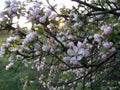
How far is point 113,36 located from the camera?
7.07 feet

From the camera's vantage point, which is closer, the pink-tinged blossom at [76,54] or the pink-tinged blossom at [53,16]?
the pink-tinged blossom at [76,54]

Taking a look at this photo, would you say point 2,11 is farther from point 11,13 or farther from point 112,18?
point 112,18

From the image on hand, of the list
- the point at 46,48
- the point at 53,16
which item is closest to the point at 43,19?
the point at 53,16

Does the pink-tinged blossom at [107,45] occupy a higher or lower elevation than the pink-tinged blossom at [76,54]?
higher

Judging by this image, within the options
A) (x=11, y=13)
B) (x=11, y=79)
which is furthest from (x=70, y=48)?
(x=11, y=79)

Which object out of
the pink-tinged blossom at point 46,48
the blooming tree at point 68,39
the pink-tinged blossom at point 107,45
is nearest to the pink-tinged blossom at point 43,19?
the blooming tree at point 68,39

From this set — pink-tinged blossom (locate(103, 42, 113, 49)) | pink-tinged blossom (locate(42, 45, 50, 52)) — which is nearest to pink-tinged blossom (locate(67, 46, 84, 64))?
pink-tinged blossom (locate(103, 42, 113, 49))

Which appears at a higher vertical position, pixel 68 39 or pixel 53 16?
pixel 53 16

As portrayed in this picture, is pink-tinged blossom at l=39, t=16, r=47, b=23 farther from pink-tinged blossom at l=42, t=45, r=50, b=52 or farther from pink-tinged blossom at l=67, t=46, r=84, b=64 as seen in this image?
pink-tinged blossom at l=67, t=46, r=84, b=64

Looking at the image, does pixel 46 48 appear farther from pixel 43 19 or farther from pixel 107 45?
pixel 107 45

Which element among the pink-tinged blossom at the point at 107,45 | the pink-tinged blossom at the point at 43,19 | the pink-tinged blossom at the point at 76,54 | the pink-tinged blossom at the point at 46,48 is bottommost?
the pink-tinged blossom at the point at 46,48

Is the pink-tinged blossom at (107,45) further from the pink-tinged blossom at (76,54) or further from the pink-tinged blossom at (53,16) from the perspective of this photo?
the pink-tinged blossom at (53,16)

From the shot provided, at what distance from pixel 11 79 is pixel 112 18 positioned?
246 inches

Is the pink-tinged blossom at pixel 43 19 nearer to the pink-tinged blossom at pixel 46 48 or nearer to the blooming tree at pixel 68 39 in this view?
the blooming tree at pixel 68 39
